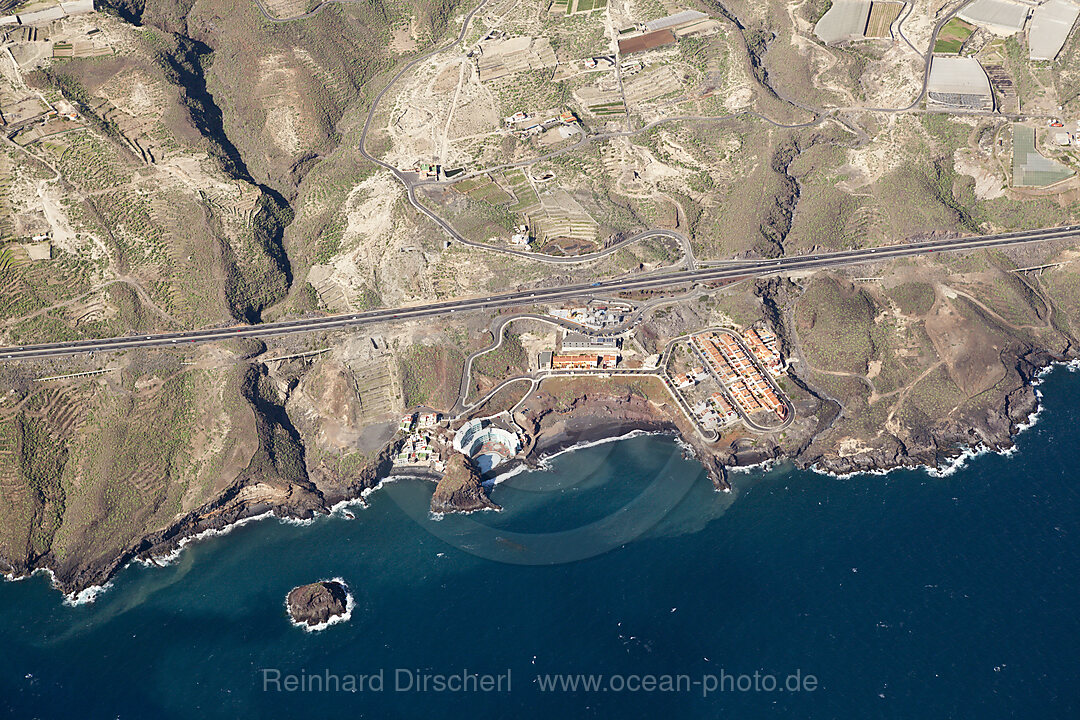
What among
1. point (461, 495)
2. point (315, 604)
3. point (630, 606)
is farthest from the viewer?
point (461, 495)

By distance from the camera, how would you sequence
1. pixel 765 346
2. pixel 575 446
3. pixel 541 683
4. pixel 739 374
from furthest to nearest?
pixel 765 346
pixel 739 374
pixel 575 446
pixel 541 683

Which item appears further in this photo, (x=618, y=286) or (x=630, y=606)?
(x=618, y=286)

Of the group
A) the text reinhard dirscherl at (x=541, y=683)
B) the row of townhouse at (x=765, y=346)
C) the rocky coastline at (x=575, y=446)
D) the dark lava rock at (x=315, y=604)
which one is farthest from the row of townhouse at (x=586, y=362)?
the text reinhard dirscherl at (x=541, y=683)

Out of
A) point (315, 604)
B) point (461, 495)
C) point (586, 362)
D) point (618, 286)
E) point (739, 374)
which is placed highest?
point (618, 286)

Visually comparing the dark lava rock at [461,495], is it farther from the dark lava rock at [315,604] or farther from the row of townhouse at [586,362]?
the row of townhouse at [586,362]


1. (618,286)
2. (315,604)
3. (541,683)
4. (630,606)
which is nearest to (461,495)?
(315,604)

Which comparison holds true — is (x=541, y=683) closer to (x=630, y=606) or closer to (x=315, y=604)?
(x=630, y=606)

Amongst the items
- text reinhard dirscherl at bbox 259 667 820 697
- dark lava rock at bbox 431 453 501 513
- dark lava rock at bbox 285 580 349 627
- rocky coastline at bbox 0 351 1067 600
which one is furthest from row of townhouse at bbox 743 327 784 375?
dark lava rock at bbox 285 580 349 627

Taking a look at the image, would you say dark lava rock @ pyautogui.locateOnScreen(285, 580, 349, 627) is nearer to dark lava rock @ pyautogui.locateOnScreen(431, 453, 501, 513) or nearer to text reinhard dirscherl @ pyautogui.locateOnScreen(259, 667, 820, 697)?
text reinhard dirscherl @ pyautogui.locateOnScreen(259, 667, 820, 697)
